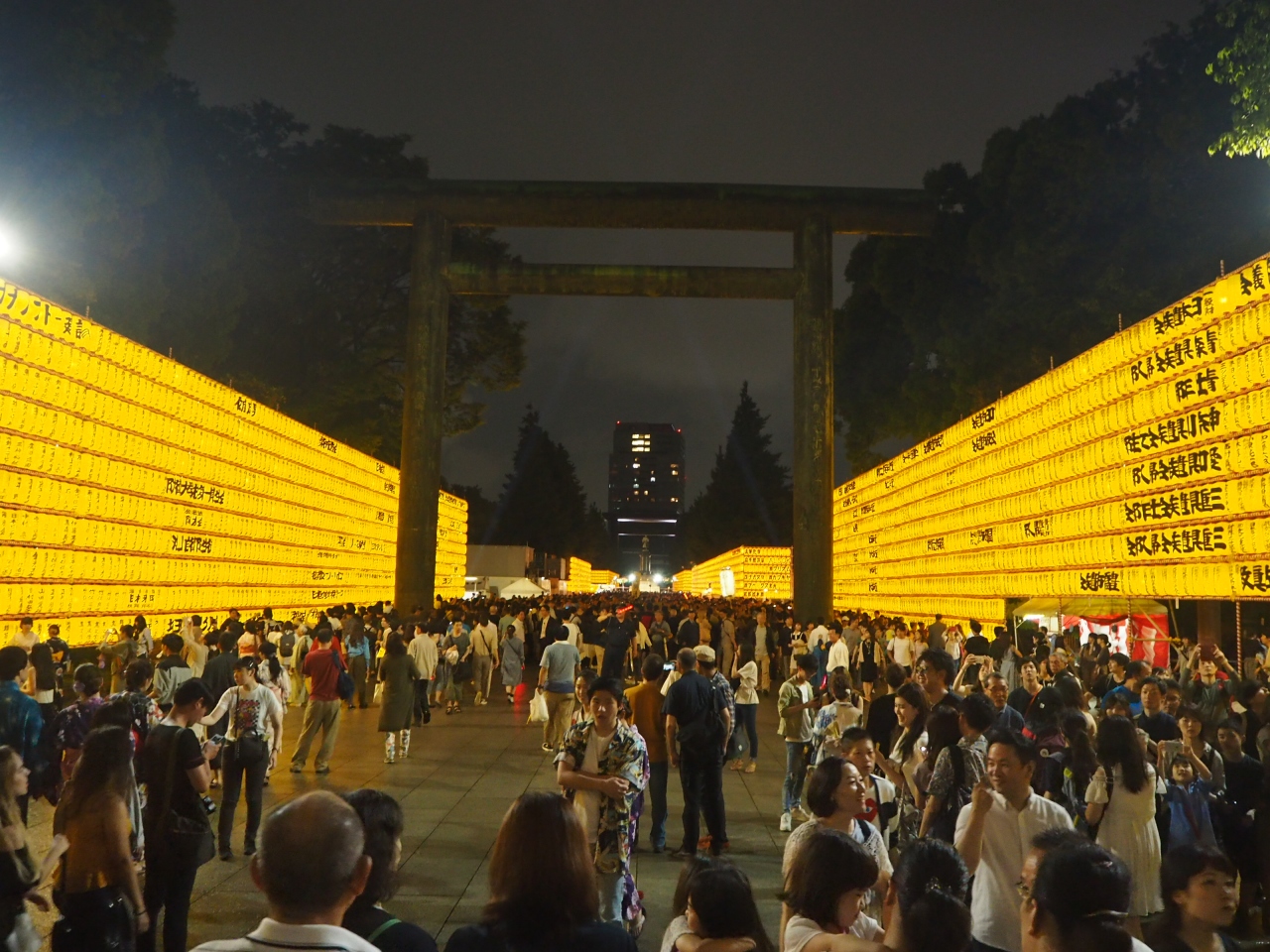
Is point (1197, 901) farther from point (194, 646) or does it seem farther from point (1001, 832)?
point (194, 646)

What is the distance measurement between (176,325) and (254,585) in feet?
19.0

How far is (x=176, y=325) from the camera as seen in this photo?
68.1 feet

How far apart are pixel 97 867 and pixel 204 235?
1834cm


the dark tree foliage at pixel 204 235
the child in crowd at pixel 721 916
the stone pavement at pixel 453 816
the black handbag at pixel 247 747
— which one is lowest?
the stone pavement at pixel 453 816

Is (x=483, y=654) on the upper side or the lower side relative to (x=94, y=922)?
upper

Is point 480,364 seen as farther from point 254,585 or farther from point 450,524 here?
point 254,585

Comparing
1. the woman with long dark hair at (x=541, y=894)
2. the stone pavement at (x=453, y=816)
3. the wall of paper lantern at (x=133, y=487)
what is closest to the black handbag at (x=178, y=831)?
the stone pavement at (x=453, y=816)

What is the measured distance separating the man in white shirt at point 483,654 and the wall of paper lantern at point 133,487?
4466mm

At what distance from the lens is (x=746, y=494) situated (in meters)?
82.5

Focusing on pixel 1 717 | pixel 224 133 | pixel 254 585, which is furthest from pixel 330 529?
pixel 1 717

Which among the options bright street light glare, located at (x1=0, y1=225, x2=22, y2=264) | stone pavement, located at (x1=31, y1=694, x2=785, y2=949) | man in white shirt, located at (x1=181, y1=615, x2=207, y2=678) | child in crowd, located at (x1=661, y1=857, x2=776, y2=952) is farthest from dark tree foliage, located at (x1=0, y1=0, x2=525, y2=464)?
child in crowd, located at (x1=661, y1=857, x2=776, y2=952)

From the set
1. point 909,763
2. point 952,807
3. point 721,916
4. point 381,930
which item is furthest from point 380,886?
point 909,763

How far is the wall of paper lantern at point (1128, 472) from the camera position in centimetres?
1032

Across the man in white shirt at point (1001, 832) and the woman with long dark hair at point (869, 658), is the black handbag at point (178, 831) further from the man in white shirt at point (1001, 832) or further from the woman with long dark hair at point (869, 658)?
the woman with long dark hair at point (869, 658)
